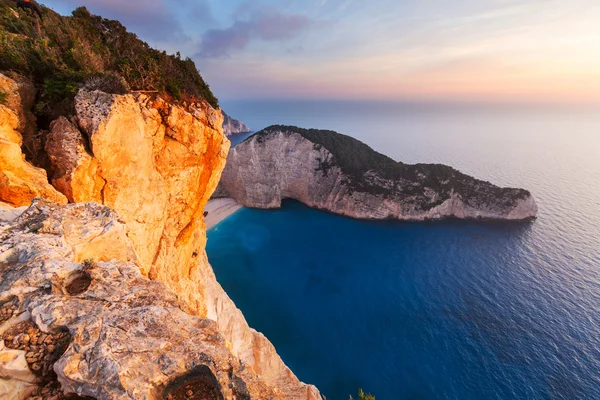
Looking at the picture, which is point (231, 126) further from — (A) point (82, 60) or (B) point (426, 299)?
(A) point (82, 60)

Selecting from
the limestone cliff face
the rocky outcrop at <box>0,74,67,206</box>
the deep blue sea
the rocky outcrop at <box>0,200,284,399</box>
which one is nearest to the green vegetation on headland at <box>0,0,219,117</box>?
the rocky outcrop at <box>0,74,67,206</box>

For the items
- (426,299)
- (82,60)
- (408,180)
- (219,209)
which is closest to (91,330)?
(82,60)

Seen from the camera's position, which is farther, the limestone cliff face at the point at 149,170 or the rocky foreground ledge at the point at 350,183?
the rocky foreground ledge at the point at 350,183

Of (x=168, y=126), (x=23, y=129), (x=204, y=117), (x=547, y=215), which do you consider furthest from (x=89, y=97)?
(x=547, y=215)

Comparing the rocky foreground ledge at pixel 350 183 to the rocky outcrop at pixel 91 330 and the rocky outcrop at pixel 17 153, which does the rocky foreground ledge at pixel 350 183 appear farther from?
the rocky outcrop at pixel 91 330

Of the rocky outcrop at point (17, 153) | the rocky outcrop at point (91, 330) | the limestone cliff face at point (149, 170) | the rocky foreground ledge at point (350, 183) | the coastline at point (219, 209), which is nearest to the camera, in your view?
the rocky outcrop at point (91, 330)

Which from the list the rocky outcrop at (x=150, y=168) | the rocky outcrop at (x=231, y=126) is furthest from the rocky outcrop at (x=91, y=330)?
the rocky outcrop at (x=231, y=126)

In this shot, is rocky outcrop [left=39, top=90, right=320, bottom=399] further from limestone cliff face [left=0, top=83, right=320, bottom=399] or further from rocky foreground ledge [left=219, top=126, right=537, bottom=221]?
rocky foreground ledge [left=219, top=126, right=537, bottom=221]
